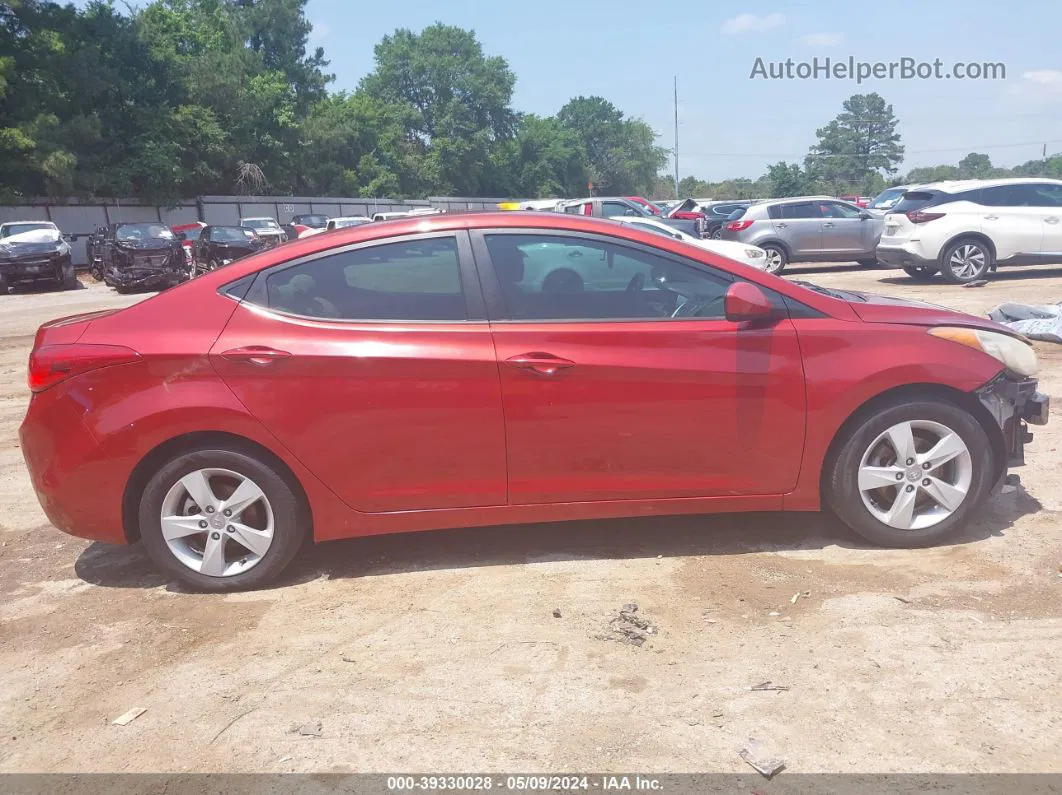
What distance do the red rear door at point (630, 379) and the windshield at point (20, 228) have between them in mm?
23514

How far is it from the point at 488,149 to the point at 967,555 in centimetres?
7638

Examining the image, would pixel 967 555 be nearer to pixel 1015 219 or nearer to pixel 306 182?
pixel 1015 219

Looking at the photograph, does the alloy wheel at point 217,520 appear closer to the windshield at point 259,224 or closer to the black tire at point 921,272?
the black tire at point 921,272

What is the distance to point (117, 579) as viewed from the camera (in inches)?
168

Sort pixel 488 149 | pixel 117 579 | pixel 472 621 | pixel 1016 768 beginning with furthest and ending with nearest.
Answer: pixel 488 149, pixel 117 579, pixel 472 621, pixel 1016 768

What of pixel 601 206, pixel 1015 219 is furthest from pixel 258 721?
pixel 601 206

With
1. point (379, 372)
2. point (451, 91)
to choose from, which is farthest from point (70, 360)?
point (451, 91)

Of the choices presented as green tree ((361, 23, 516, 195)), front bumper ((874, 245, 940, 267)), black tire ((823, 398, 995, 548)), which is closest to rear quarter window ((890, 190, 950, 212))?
front bumper ((874, 245, 940, 267))

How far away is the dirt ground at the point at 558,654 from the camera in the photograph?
9.13 ft

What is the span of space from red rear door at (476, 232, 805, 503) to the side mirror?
8 centimetres

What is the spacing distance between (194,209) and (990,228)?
37.1 m

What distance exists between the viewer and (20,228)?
23375 millimetres

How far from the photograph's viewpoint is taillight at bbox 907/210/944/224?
14.4m

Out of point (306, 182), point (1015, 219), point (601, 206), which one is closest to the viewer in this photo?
point (1015, 219)
